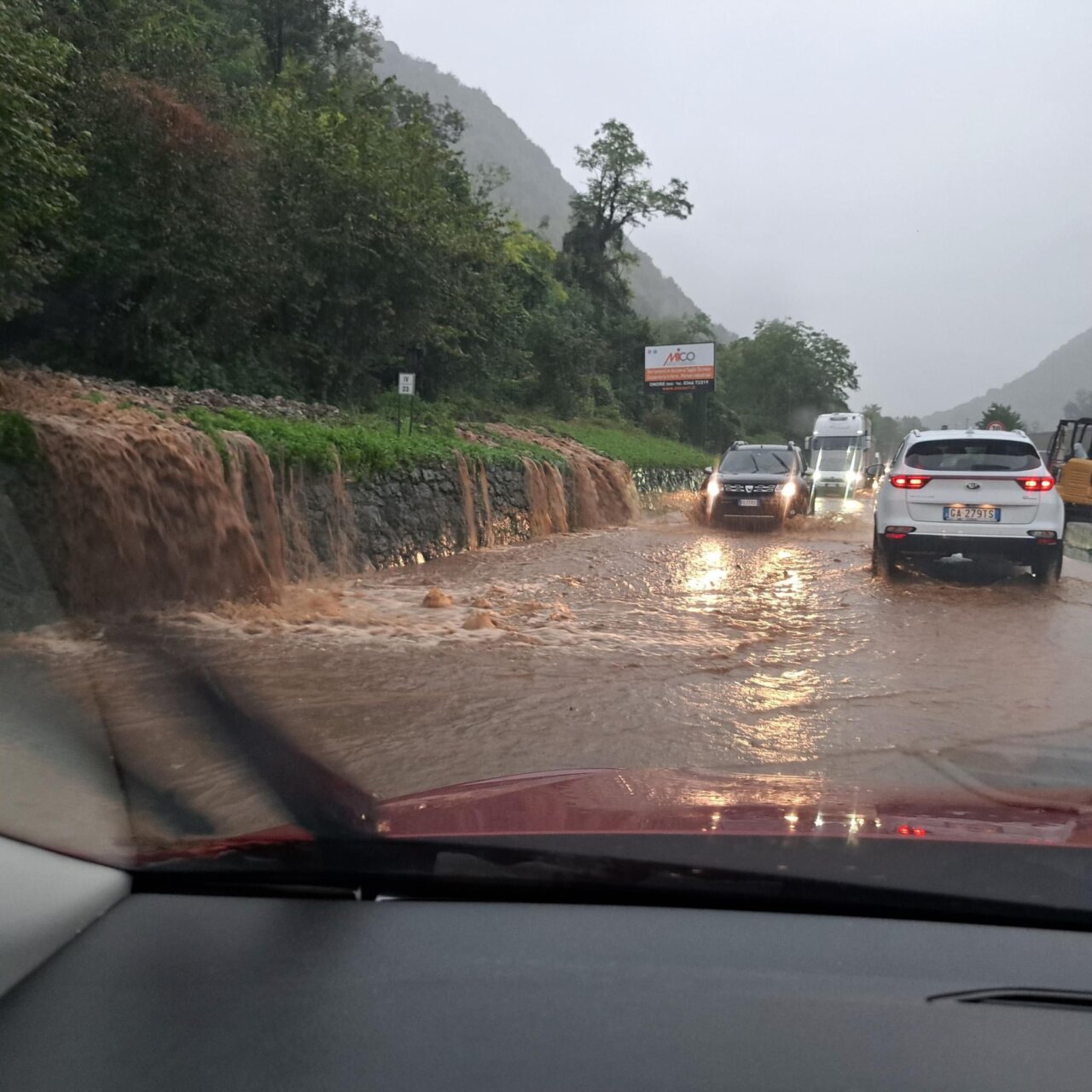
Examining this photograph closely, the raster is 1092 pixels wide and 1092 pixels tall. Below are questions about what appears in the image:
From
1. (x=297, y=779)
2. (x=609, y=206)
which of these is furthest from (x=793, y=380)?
(x=297, y=779)

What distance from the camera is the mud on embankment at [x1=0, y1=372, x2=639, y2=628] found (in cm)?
827

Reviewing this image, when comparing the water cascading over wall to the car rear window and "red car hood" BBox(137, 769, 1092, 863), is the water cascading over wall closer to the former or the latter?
"red car hood" BBox(137, 769, 1092, 863)

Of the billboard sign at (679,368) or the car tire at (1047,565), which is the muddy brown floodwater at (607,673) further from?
the billboard sign at (679,368)

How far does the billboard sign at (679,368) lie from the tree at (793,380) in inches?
1054

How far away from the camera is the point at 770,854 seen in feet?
7.54

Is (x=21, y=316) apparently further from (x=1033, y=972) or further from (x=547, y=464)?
(x=1033, y=972)

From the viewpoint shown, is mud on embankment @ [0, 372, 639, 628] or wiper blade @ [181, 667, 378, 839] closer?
wiper blade @ [181, 667, 378, 839]

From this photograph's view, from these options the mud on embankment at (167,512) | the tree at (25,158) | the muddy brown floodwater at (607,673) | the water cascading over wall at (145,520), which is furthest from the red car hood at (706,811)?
the tree at (25,158)

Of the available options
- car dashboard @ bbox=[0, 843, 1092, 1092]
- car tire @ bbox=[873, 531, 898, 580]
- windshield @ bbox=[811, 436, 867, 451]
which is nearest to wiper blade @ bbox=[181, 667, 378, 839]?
car dashboard @ bbox=[0, 843, 1092, 1092]

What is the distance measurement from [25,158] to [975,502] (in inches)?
414

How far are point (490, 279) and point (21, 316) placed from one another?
40.5 feet

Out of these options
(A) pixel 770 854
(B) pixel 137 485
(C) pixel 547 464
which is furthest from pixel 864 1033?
(C) pixel 547 464

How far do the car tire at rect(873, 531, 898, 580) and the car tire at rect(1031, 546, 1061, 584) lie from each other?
1447mm

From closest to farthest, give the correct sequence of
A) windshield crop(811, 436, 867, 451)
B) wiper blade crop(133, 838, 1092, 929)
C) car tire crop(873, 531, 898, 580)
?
1. wiper blade crop(133, 838, 1092, 929)
2. car tire crop(873, 531, 898, 580)
3. windshield crop(811, 436, 867, 451)
